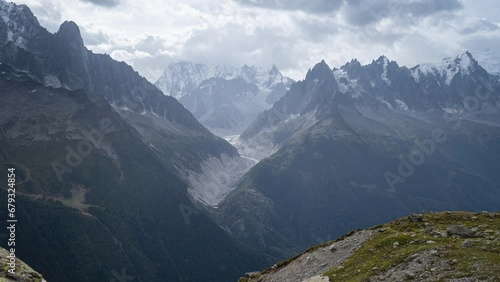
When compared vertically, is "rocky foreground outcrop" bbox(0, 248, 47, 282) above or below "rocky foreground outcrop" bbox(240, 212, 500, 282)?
below

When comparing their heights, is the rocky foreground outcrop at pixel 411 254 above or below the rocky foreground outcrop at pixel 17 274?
above

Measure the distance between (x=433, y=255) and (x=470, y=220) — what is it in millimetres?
15191

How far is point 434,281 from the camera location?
128 feet

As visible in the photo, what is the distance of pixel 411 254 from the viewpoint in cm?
4600

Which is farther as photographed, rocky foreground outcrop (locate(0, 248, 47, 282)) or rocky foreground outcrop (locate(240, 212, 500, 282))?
rocky foreground outcrop (locate(0, 248, 47, 282))

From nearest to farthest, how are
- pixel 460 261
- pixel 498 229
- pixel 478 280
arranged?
pixel 478 280 < pixel 460 261 < pixel 498 229

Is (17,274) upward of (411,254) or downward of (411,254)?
Result: downward

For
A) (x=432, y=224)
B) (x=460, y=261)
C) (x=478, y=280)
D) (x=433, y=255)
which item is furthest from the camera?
(x=432, y=224)

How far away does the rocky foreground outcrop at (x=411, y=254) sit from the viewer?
40478 millimetres

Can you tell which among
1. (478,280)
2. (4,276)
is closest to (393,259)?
(478,280)

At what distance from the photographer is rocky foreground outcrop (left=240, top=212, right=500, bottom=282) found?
40.5 metres

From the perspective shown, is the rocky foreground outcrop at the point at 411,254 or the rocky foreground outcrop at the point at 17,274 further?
the rocky foreground outcrop at the point at 17,274

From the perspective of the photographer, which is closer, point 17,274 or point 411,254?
point 411,254

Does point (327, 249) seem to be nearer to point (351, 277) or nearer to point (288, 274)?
point (288, 274)
